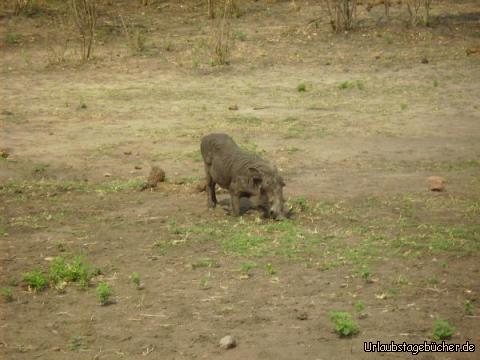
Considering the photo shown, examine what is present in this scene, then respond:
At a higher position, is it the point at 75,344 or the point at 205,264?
the point at 75,344

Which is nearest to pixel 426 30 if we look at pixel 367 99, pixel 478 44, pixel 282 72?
pixel 478 44

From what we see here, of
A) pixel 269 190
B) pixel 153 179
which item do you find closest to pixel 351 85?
pixel 153 179

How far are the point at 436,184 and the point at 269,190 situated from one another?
6.77ft

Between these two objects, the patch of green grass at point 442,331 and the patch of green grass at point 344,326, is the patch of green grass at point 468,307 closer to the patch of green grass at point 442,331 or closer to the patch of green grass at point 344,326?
the patch of green grass at point 442,331

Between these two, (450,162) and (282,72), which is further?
(282,72)

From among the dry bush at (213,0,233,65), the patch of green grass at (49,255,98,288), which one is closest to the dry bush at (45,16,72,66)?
the dry bush at (213,0,233,65)

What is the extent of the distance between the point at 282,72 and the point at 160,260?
9621 millimetres

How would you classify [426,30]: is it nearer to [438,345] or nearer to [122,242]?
[122,242]

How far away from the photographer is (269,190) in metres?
8.07

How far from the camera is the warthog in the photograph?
8086 mm

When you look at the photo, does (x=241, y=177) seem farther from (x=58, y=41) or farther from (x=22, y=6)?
(x=22, y=6)

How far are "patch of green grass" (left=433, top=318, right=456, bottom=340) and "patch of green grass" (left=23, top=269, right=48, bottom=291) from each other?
9.69 feet

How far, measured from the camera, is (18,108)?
45.8ft

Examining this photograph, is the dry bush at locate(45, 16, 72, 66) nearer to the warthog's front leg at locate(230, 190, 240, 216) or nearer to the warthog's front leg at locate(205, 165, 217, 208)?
the warthog's front leg at locate(205, 165, 217, 208)
